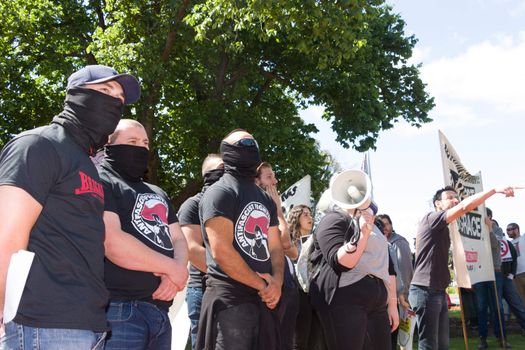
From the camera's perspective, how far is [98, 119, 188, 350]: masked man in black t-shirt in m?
3.25

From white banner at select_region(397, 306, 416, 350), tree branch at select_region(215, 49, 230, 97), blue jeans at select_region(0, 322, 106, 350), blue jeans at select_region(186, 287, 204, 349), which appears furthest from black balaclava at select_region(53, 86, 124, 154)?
tree branch at select_region(215, 49, 230, 97)

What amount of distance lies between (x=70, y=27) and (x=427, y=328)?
15315mm

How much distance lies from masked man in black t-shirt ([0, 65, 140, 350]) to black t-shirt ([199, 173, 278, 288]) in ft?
4.42

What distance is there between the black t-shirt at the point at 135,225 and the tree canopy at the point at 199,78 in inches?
465

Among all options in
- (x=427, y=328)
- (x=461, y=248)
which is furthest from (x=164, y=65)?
(x=427, y=328)

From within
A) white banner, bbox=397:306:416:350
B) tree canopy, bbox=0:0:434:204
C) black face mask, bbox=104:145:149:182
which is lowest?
white banner, bbox=397:306:416:350

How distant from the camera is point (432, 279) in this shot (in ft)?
21.6

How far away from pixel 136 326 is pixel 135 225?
1.68 feet

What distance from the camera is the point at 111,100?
9.34ft

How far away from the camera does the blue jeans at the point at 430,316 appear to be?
6.46 metres

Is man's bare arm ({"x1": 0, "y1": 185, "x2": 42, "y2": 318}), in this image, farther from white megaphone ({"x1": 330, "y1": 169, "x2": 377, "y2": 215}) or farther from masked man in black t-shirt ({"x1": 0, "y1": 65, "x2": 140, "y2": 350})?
white megaphone ({"x1": 330, "y1": 169, "x2": 377, "y2": 215})

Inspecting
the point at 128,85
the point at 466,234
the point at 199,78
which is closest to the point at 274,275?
the point at 128,85

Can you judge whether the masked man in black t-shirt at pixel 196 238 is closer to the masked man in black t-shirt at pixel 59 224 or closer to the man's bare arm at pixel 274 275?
the man's bare arm at pixel 274 275

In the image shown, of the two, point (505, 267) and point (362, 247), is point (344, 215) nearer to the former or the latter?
point (362, 247)
